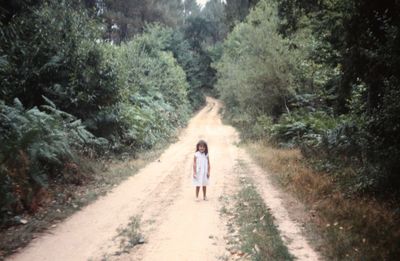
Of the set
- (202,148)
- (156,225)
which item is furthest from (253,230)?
(202,148)

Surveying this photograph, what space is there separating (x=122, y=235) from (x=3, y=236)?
7.58 ft

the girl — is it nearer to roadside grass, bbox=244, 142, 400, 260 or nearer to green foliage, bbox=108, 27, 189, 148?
roadside grass, bbox=244, 142, 400, 260

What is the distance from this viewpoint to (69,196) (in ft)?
36.2

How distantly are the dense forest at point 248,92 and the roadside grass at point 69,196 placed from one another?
45 cm

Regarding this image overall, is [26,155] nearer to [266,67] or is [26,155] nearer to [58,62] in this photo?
[58,62]

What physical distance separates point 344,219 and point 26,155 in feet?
24.7

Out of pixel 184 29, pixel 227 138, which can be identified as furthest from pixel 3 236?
pixel 184 29

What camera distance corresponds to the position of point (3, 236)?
7910 mm

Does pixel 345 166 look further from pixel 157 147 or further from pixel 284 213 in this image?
pixel 157 147

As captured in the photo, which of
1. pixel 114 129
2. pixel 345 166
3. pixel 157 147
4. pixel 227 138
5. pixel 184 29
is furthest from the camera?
pixel 184 29

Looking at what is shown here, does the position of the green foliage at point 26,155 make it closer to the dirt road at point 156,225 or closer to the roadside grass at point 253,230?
the dirt road at point 156,225

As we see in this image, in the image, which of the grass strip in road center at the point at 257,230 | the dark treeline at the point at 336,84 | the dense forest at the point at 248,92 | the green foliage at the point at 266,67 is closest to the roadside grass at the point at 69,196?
the dense forest at the point at 248,92

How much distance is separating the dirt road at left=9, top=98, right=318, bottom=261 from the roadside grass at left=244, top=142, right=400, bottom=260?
0.54 m

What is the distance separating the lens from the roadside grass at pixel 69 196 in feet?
26.0
